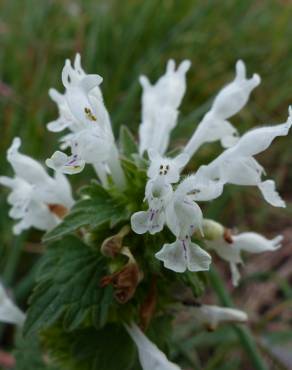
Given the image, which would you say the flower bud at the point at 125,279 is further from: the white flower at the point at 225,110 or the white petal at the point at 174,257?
the white flower at the point at 225,110

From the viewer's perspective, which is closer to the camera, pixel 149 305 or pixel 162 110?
pixel 149 305

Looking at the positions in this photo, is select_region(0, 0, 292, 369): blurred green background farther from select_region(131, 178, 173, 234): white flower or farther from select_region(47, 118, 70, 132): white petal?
select_region(131, 178, 173, 234): white flower

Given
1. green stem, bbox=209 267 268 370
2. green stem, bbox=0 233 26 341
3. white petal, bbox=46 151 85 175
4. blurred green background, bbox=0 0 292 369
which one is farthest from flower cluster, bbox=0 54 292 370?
blurred green background, bbox=0 0 292 369

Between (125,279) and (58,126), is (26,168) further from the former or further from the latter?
(125,279)

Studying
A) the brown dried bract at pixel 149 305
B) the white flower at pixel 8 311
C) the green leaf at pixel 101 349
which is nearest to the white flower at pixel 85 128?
the brown dried bract at pixel 149 305

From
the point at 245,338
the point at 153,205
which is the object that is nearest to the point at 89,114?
the point at 153,205

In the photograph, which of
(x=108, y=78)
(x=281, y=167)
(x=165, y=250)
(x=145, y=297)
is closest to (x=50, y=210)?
(x=145, y=297)

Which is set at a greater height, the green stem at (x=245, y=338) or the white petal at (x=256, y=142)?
the white petal at (x=256, y=142)
